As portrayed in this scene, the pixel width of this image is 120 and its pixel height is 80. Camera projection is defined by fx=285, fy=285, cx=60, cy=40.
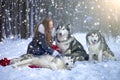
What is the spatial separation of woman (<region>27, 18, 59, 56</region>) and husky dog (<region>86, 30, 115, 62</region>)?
1.07m

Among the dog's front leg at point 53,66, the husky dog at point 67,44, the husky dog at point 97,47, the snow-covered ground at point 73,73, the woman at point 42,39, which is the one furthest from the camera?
the husky dog at point 67,44

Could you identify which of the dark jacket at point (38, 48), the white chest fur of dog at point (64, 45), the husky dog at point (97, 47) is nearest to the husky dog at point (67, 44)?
the white chest fur of dog at point (64, 45)

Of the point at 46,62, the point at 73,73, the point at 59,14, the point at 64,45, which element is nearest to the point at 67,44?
the point at 64,45

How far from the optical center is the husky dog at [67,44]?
800 cm

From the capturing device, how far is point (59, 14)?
18.3 meters

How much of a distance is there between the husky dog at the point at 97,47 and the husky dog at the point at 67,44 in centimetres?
32

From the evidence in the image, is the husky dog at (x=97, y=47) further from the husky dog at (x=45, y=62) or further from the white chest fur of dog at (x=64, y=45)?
the husky dog at (x=45, y=62)

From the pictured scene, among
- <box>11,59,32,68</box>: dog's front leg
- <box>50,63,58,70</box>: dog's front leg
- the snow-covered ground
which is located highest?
<box>11,59,32,68</box>: dog's front leg

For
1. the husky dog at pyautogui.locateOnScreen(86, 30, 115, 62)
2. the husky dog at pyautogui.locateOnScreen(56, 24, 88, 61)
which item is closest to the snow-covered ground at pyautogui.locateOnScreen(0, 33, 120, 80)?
the husky dog at pyautogui.locateOnScreen(86, 30, 115, 62)

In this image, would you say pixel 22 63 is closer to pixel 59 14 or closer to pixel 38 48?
pixel 38 48

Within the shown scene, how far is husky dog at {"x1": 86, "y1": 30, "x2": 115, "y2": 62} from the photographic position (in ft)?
25.3

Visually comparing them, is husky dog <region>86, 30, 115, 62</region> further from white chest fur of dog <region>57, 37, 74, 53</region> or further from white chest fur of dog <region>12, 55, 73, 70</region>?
white chest fur of dog <region>12, 55, 73, 70</region>

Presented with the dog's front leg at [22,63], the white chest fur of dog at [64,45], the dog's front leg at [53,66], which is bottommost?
the dog's front leg at [53,66]

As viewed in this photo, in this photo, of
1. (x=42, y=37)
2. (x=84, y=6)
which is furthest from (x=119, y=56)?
(x=84, y=6)
